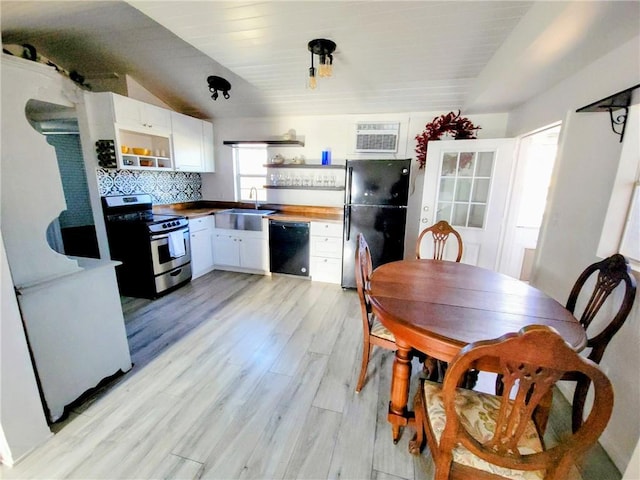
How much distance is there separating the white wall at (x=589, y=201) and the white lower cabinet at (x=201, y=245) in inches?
153

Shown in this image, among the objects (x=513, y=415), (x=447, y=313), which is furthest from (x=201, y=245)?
(x=513, y=415)

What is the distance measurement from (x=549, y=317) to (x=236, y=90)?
3.90 meters

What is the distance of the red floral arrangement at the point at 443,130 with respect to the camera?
303 cm

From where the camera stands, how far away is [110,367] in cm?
184

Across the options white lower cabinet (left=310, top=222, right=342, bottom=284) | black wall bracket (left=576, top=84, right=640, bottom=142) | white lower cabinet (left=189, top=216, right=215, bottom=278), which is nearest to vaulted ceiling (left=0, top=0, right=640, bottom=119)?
black wall bracket (left=576, top=84, right=640, bottom=142)

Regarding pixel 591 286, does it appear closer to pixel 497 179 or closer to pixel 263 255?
pixel 497 179

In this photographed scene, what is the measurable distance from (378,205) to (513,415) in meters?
2.60

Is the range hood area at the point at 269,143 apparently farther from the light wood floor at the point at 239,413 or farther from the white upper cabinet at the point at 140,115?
the light wood floor at the point at 239,413

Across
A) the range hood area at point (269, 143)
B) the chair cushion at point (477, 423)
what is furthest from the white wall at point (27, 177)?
the range hood area at point (269, 143)

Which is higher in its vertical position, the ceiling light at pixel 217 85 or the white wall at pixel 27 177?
the ceiling light at pixel 217 85

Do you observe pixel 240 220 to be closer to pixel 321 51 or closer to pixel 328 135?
pixel 328 135

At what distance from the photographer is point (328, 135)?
3852 millimetres

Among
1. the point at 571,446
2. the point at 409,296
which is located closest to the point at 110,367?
the point at 409,296

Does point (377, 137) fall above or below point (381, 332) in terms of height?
above
